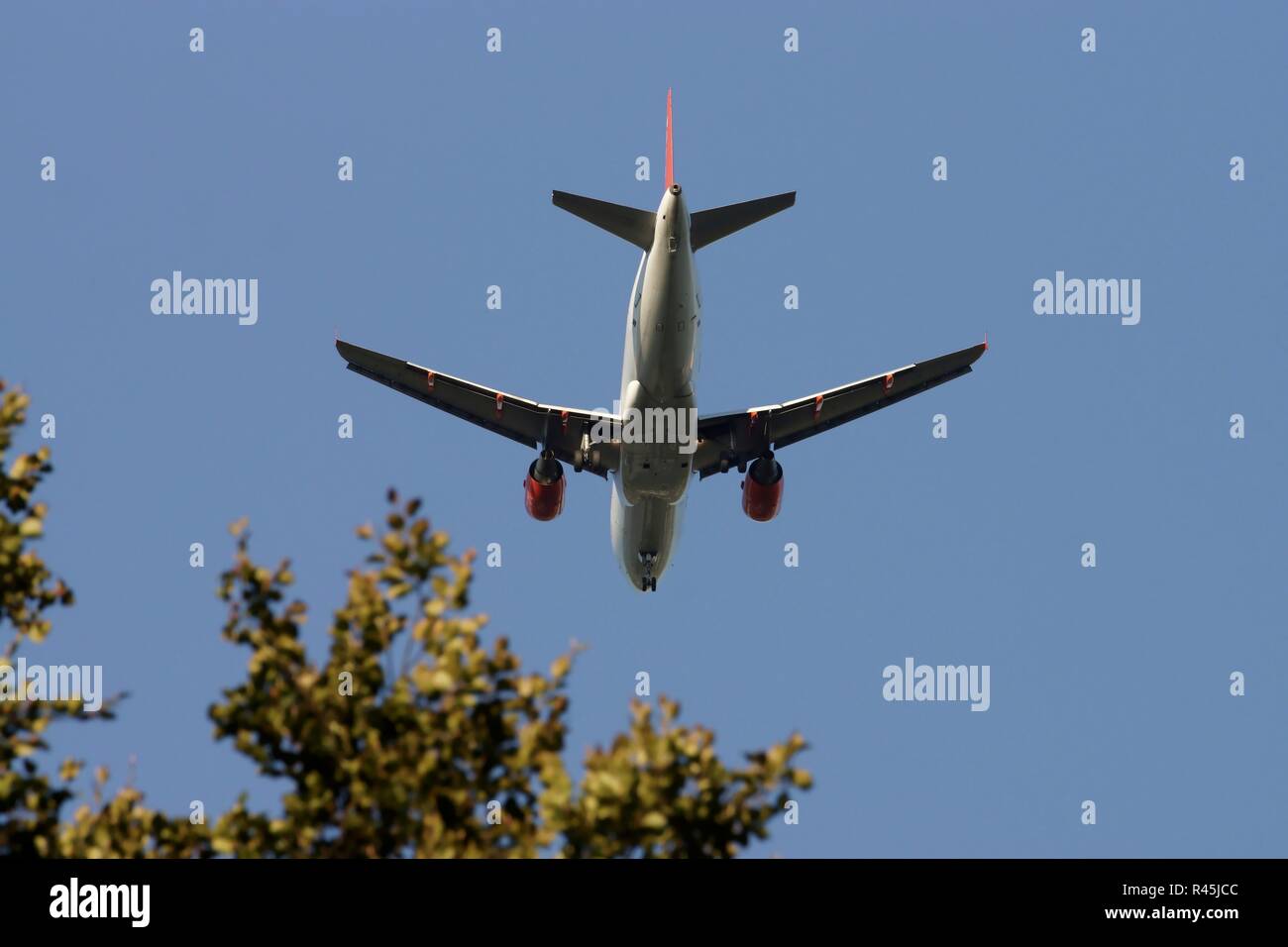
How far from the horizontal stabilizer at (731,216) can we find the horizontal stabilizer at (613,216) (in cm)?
125

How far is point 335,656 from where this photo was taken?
15.7 metres

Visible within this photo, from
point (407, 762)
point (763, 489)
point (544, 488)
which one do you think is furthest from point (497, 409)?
point (407, 762)

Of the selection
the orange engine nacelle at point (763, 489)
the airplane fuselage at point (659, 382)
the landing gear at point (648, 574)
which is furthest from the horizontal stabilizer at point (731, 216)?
the landing gear at point (648, 574)

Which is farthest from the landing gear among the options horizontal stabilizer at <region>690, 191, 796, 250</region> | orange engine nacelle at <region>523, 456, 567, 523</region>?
horizontal stabilizer at <region>690, 191, 796, 250</region>

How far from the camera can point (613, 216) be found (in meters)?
43.9

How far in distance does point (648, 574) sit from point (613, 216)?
13.9 m

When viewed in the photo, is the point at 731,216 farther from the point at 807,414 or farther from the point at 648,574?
the point at 648,574

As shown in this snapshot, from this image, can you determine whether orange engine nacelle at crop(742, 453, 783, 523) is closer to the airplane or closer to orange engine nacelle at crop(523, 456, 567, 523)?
the airplane

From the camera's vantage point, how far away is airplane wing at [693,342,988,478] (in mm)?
49094

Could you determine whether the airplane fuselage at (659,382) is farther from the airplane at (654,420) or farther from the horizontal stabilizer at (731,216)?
the horizontal stabilizer at (731,216)

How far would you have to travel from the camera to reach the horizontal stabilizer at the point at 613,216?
43.6m
